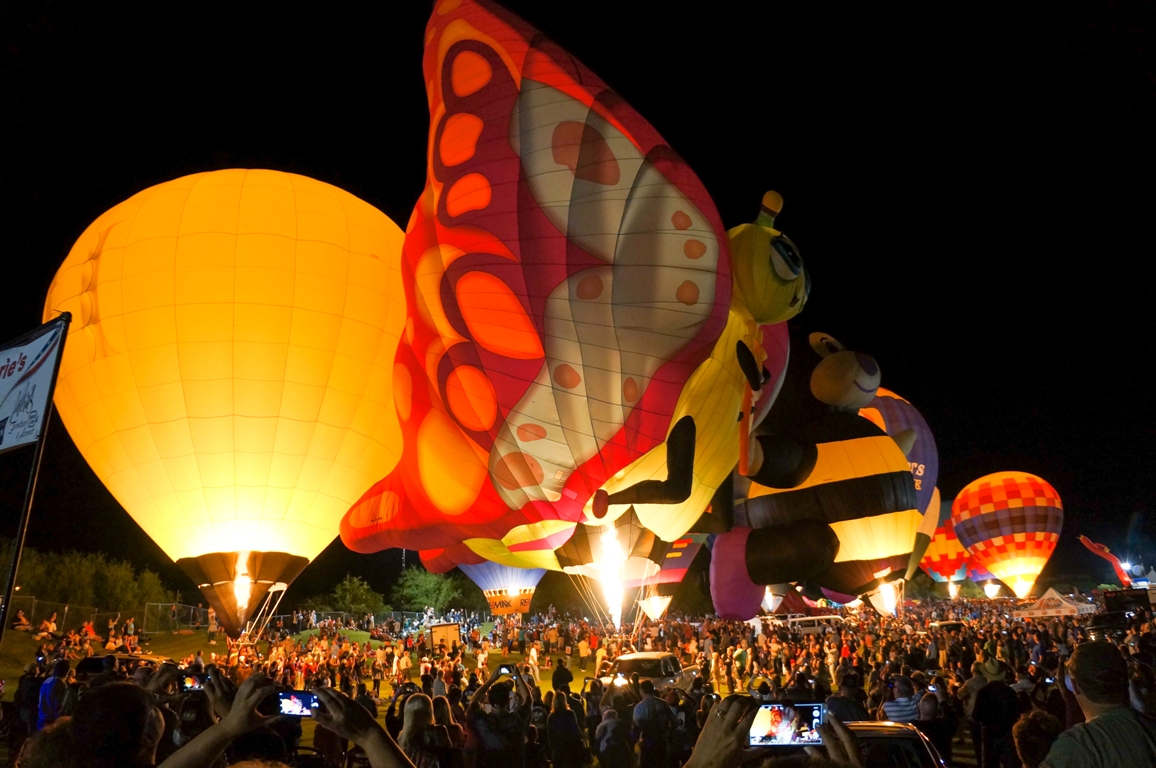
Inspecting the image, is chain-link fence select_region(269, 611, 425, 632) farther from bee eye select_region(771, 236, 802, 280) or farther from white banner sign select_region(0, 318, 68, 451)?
white banner sign select_region(0, 318, 68, 451)

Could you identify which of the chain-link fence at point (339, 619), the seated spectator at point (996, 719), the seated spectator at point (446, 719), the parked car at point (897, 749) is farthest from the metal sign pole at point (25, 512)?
the chain-link fence at point (339, 619)

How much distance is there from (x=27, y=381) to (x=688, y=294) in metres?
5.31

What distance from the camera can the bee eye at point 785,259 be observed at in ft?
28.8

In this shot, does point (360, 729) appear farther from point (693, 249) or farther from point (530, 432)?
point (530, 432)

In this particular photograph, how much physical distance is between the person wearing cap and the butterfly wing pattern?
5693mm

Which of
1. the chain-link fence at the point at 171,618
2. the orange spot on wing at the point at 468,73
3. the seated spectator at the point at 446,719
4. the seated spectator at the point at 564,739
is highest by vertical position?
the orange spot on wing at the point at 468,73

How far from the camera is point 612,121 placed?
759cm

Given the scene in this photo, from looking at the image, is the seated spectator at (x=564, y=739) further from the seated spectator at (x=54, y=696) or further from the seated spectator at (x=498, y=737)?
the seated spectator at (x=54, y=696)

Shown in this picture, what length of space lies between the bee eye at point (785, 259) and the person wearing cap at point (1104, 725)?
698cm

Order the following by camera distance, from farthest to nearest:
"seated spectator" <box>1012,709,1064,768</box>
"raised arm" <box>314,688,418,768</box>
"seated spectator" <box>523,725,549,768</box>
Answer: "seated spectator" <box>523,725,549,768</box>, "seated spectator" <box>1012,709,1064,768</box>, "raised arm" <box>314,688,418,768</box>

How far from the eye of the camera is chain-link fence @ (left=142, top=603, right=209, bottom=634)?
20466mm

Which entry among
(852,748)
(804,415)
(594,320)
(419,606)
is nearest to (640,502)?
(594,320)

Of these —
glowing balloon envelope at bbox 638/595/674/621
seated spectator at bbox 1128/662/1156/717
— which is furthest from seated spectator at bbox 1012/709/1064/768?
glowing balloon envelope at bbox 638/595/674/621

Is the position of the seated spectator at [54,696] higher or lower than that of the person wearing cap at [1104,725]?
lower
